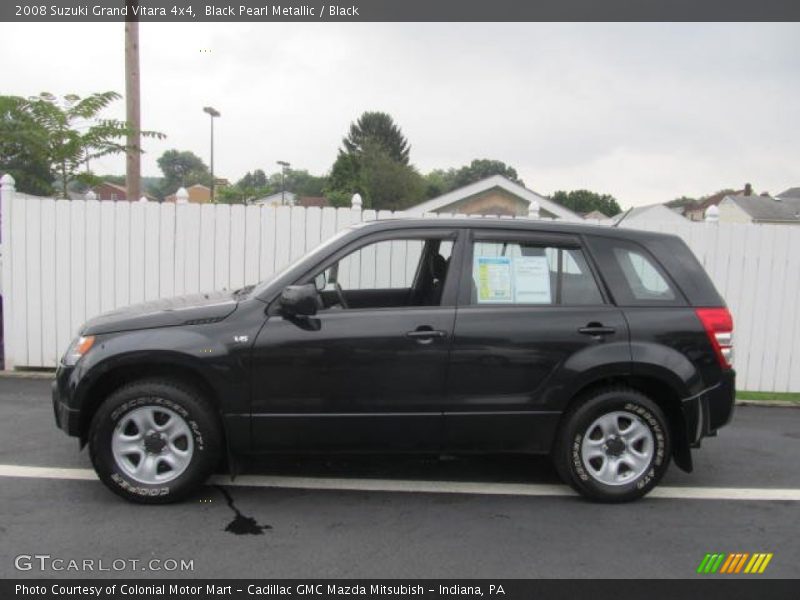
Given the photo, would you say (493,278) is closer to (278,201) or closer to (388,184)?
(388,184)

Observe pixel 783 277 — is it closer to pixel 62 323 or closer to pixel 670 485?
pixel 670 485

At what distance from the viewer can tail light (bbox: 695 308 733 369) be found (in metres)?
4.03

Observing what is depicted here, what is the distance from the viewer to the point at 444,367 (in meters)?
3.90

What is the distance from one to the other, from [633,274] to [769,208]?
185ft

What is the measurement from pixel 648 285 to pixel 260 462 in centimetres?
299

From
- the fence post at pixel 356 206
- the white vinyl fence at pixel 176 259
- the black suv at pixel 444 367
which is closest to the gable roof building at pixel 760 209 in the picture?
the white vinyl fence at pixel 176 259

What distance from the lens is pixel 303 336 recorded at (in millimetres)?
3852

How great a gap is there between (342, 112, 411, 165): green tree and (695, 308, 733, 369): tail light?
255 ft

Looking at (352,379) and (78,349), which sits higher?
(78,349)

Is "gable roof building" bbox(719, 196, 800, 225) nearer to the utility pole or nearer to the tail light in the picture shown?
the utility pole

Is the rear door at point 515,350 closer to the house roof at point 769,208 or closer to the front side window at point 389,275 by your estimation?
the front side window at point 389,275

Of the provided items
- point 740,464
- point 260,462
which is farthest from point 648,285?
point 260,462

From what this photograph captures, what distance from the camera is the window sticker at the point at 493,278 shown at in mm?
4059
